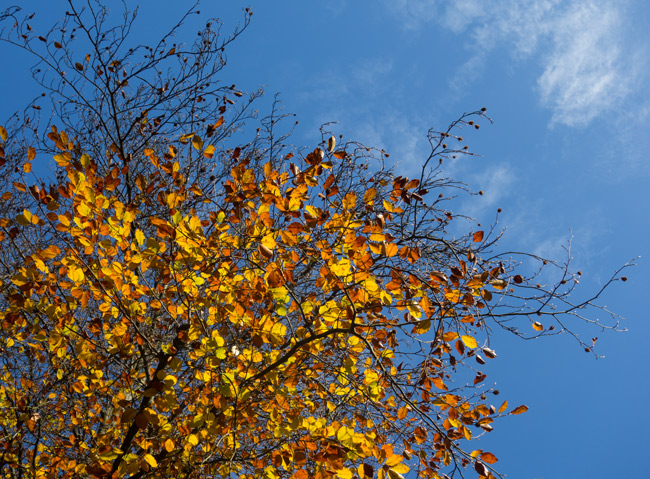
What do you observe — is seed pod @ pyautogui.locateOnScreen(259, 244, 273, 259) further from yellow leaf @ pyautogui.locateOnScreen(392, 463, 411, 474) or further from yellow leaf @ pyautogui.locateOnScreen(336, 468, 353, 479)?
yellow leaf @ pyautogui.locateOnScreen(392, 463, 411, 474)

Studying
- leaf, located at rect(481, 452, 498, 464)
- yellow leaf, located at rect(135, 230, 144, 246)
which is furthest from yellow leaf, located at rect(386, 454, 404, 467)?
yellow leaf, located at rect(135, 230, 144, 246)

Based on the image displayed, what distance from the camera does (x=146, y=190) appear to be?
168 inches

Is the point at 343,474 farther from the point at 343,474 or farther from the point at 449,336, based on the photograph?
the point at 449,336

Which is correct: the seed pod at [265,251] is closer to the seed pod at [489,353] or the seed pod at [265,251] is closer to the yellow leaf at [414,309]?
the yellow leaf at [414,309]

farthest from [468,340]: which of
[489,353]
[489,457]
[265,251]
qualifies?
[265,251]

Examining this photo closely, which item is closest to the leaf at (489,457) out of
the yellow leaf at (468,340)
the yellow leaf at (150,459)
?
the yellow leaf at (468,340)

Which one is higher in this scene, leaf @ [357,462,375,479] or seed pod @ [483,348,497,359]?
seed pod @ [483,348,497,359]

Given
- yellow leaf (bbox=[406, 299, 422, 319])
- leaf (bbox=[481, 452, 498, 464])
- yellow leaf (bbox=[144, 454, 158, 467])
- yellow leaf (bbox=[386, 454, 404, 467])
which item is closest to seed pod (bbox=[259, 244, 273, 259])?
yellow leaf (bbox=[406, 299, 422, 319])

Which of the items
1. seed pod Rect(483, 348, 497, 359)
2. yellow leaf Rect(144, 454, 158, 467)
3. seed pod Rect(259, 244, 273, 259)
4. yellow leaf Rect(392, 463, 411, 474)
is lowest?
yellow leaf Rect(144, 454, 158, 467)


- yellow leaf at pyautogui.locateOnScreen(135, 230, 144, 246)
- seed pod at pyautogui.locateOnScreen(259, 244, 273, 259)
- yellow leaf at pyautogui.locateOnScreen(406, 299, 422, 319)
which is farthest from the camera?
yellow leaf at pyautogui.locateOnScreen(135, 230, 144, 246)

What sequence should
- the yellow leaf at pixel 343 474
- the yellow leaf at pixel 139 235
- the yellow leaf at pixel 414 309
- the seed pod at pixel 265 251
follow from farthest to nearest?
the yellow leaf at pixel 139 235 < the yellow leaf at pixel 414 309 < the yellow leaf at pixel 343 474 < the seed pod at pixel 265 251

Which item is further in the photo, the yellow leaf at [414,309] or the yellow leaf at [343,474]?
the yellow leaf at [414,309]

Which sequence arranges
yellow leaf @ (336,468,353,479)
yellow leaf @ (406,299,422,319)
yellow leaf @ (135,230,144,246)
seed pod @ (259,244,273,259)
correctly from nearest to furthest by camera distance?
seed pod @ (259,244,273,259), yellow leaf @ (336,468,353,479), yellow leaf @ (406,299,422,319), yellow leaf @ (135,230,144,246)

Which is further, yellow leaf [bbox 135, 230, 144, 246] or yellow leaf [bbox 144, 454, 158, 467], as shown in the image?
yellow leaf [bbox 135, 230, 144, 246]
